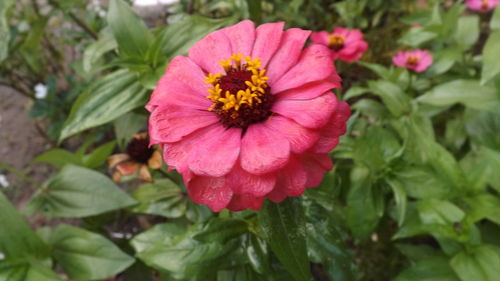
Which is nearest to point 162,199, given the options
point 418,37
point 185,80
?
point 185,80

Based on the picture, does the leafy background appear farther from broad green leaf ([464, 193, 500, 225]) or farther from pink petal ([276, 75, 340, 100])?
pink petal ([276, 75, 340, 100])

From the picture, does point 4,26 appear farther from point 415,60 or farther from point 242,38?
point 415,60

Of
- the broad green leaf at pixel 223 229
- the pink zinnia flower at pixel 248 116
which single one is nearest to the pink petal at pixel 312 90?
the pink zinnia flower at pixel 248 116

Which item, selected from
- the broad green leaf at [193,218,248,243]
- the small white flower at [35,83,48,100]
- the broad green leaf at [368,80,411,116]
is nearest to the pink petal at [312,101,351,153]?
the broad green leaf at [193,218,248,243]

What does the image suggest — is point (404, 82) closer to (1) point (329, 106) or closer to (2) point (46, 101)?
(1) point (329, 106)

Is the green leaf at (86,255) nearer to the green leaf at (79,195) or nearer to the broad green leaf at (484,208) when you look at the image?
the green leaf at (79,195)

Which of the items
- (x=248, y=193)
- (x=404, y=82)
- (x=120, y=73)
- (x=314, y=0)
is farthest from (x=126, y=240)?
(x=314, y=0)
